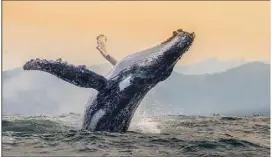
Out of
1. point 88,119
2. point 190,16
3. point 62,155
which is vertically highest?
point 190,16

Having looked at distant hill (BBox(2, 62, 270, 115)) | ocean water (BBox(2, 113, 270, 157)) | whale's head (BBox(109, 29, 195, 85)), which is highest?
whale's head (BBox(109, 29, 195, 85))

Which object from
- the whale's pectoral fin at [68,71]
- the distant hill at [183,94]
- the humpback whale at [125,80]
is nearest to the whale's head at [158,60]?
the humpback whale at [125,80]

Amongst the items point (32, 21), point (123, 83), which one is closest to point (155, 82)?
point (123, 83)

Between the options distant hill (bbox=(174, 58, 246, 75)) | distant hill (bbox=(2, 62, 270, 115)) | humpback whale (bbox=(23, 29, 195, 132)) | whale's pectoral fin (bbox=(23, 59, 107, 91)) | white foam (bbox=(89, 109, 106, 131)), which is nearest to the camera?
whale's pectoral fin (bbox=(23, 59, 107, 91))

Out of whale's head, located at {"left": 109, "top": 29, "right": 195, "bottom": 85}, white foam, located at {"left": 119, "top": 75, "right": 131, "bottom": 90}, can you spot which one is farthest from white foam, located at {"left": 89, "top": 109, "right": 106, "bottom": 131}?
whale's head, located at {"left": 109, "top": 29, "right": 195, "bottom": 85}

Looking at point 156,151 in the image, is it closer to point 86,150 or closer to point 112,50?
point 86,150

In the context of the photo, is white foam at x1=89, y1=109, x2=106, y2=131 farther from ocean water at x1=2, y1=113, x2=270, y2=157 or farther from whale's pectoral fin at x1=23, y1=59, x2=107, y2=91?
whale's pectoral fin at x1=23, y1=59, x2=107, y2=91
